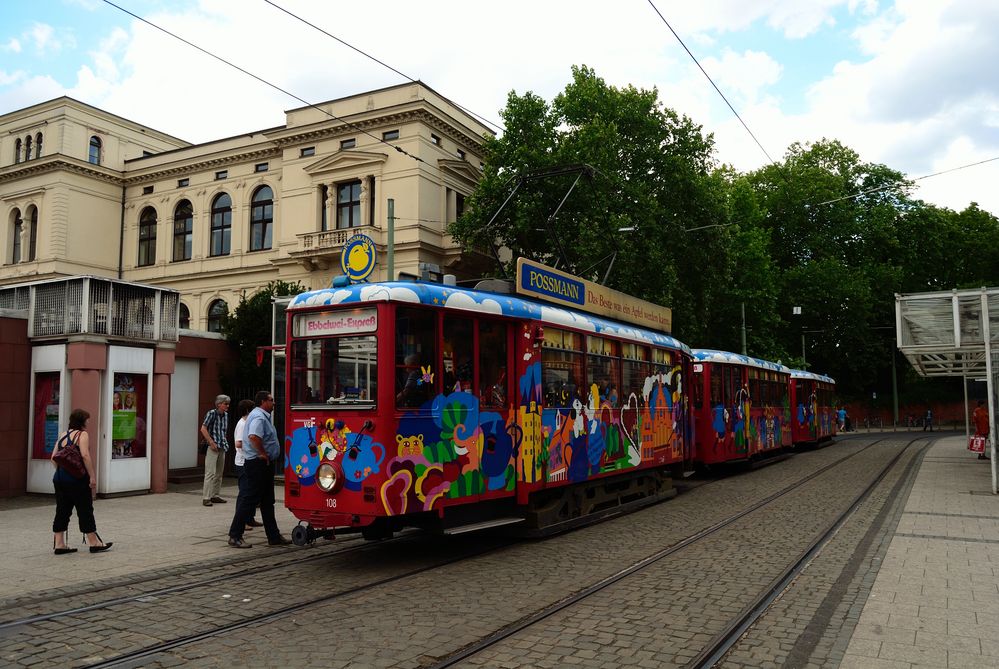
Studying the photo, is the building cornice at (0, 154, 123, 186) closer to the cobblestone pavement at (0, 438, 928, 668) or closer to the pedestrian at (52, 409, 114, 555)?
the pedestrian at (52, 409, 114, 555)

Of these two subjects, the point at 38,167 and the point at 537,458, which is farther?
the point at 38,167

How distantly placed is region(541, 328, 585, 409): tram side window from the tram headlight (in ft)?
9.97

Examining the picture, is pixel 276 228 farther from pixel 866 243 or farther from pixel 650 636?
pixel 866 243

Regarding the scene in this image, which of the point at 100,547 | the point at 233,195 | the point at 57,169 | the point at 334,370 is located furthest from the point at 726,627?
the point at 57,169

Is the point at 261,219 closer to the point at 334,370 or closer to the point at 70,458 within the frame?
the point at 70,458

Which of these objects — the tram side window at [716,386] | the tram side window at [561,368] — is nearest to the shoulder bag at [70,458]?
the tram side window at [561,368]

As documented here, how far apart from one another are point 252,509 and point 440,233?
24.0 metres

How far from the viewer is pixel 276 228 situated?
36250mm

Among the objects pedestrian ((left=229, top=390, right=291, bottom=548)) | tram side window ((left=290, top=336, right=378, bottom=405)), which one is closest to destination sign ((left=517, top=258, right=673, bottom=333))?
tram side window ((left=290, top=336, right=378, bottom=405))

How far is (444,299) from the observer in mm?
8281

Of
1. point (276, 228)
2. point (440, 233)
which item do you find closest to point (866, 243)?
point (440, 233)

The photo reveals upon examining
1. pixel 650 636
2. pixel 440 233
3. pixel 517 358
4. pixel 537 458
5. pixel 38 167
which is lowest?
pixel 650 636

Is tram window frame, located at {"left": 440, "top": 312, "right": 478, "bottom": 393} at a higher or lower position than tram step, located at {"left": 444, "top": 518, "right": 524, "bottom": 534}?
higher

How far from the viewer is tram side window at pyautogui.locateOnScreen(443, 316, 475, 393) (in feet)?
27.2
